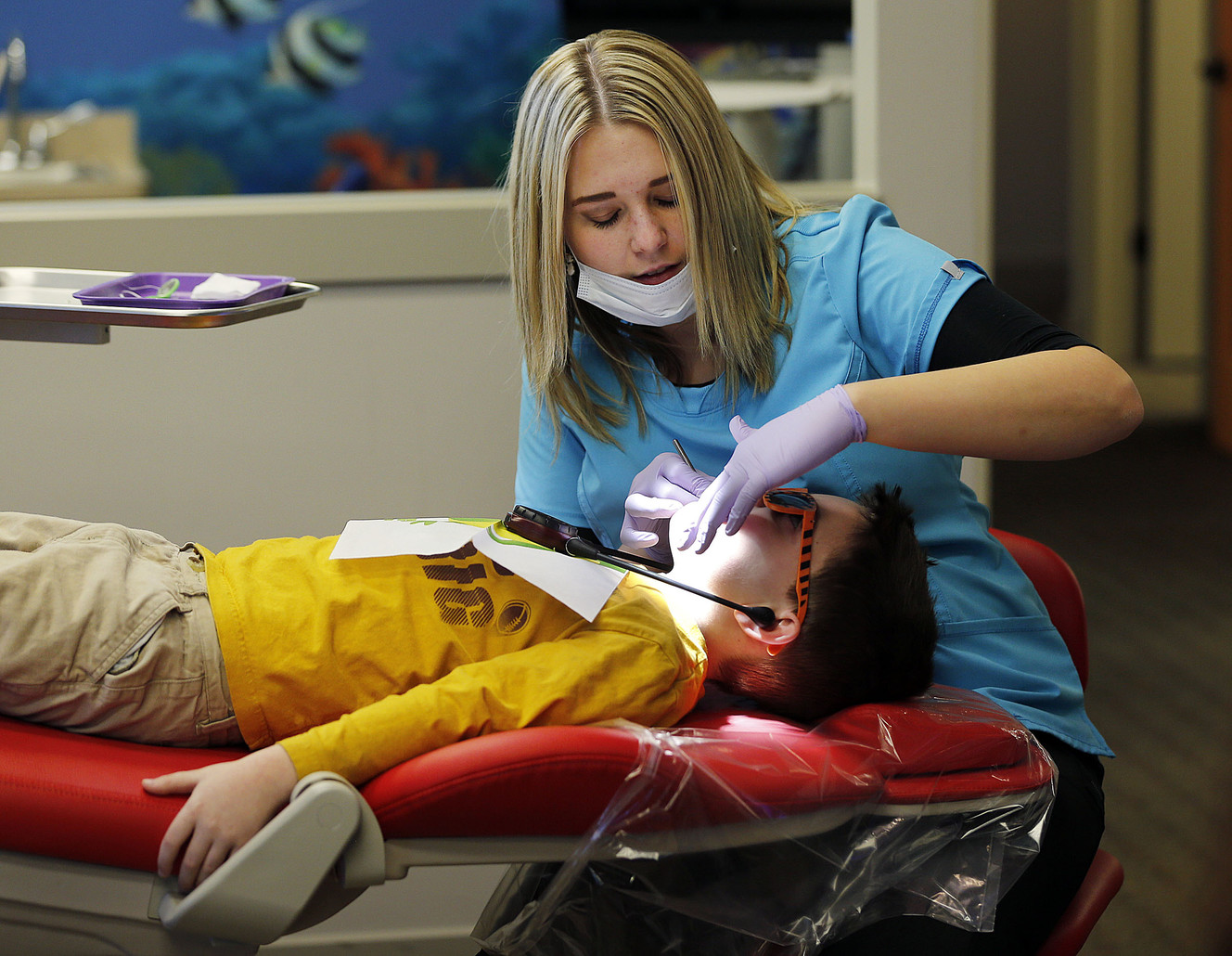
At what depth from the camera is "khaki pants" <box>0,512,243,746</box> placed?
3.60 feet

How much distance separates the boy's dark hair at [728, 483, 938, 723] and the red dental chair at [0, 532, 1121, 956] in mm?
183

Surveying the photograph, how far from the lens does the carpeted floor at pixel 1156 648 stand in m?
Result: 1.76

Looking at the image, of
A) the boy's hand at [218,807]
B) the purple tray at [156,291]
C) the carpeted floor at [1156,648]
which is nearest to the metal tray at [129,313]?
the purple tray at [156,291]

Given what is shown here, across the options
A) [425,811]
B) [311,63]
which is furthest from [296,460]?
[311,63]

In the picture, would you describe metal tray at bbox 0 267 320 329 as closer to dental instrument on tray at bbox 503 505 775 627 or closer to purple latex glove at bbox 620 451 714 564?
dental instrument on tray at bbox 503 505 775 627

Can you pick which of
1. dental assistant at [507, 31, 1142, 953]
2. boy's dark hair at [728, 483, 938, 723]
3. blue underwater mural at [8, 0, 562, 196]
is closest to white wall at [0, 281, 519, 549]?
dental assistant at [507, 31, 1142, 953]

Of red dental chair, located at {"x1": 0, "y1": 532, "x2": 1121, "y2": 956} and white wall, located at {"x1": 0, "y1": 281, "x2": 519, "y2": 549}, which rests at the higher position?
white wall, located at {"x1": 0, "y1": 281, "x2": 519, "y2": 549}

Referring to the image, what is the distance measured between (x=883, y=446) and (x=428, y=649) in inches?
22.4

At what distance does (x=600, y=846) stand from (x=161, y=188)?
4.54 metres

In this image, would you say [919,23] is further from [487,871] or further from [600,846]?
[487,871]

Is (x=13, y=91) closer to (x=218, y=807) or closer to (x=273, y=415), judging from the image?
(x=273, y=415)

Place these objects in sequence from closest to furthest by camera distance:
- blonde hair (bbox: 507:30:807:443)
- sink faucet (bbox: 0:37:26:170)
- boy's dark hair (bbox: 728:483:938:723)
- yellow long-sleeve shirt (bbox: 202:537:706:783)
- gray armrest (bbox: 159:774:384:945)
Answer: gray armrest (bbox: 159:774:384:945) → yellow long-sleeve shirt (bbox: 202:537:706:783) → boy's dark hair (bbox: 728:483:938:723) → blonde hair (bbox: 507:30:807:443) → sink faucet (bbox: 0:37:26:170)

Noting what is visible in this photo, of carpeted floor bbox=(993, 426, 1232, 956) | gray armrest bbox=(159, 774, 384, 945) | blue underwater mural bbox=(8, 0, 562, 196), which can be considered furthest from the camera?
blue underwater mural bbox=(8, 0, 562, 196)

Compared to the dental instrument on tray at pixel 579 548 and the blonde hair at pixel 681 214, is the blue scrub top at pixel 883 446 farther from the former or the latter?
the dental instrument on tray at pixel 579 548
